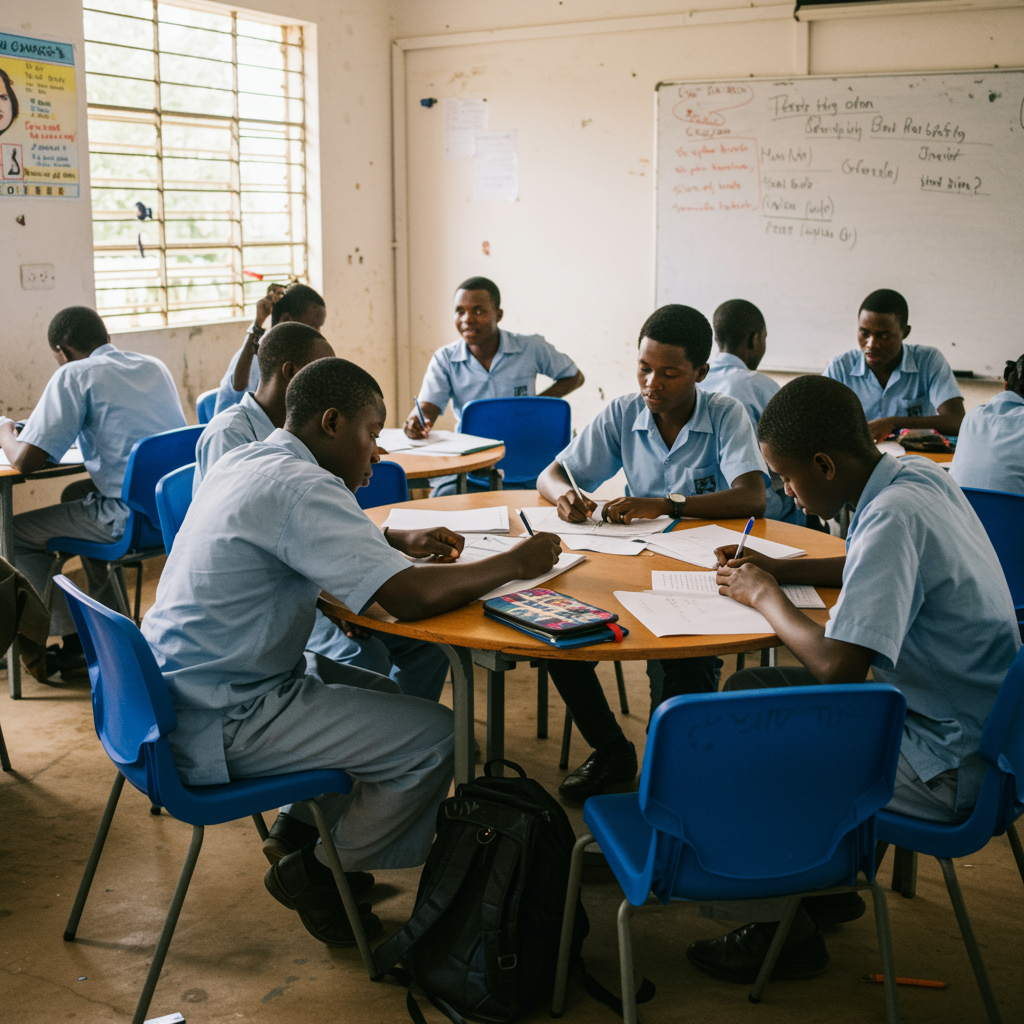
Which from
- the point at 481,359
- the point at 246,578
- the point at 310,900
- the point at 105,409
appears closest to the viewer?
the point at 246,578

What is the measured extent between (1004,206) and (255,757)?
443 cm

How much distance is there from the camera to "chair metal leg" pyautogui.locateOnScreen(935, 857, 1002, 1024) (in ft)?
5.91

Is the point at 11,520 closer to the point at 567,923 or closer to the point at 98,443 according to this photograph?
the point at 98,443

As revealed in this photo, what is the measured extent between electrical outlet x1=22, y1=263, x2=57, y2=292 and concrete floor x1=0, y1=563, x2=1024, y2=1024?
93.9 inches

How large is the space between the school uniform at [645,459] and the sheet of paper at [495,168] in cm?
349

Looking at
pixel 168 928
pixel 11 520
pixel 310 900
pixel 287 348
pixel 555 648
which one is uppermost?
pixel 287 348

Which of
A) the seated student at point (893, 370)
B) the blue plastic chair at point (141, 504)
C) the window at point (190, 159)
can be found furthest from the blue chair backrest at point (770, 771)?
the window at point (190, 159)

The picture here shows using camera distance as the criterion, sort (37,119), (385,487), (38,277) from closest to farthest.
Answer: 1. (385,487)
2. (37,119)
3. (38,277)

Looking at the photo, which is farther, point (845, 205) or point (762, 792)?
point (845, 205)

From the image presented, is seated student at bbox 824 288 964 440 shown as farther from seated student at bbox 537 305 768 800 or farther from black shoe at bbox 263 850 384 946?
black shoe at bbox 263 850 384 946

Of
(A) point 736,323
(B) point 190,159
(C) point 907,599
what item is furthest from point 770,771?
(B) point 190,159

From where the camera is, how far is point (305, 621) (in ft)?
6.94

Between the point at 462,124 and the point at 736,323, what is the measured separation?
2.92 m

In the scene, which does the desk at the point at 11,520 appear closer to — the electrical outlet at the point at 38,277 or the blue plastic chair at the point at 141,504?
the blue plastic chair at the point at 141,504
